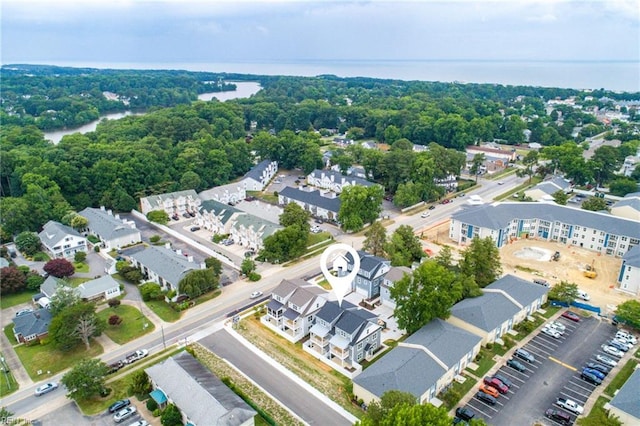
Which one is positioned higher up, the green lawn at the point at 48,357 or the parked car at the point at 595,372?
the parked car at the point at 595,372

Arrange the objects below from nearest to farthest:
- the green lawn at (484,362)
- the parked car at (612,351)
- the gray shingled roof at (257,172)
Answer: the green lawn at (484,362), the parked car at (612,351), the gray shingled roof at (257,172)

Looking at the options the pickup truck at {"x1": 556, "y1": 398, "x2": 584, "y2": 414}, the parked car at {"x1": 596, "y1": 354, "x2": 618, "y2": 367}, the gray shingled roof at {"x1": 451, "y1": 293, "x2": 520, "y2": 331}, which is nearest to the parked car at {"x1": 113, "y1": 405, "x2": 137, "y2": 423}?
the gray shingled roof at {"x1": 451, "y1": 293, "x2": 520, "y2": 331}

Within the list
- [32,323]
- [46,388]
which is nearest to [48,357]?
[32,323]

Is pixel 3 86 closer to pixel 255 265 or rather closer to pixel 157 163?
pixel 157 163

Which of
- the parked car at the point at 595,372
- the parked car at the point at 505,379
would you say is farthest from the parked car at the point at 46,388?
the parked car at the point at 595,372

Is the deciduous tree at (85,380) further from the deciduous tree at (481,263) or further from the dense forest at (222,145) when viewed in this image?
the dense forest at (222,145)

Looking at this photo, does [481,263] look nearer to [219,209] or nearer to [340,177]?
[219,209]

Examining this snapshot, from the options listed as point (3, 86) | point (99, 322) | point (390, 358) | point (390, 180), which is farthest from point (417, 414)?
point (3, 86)
